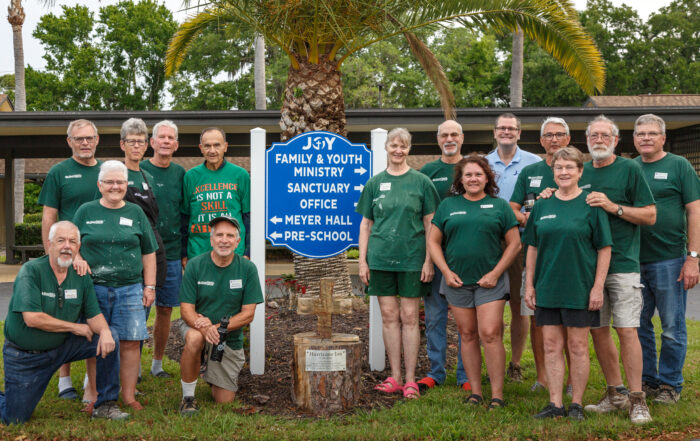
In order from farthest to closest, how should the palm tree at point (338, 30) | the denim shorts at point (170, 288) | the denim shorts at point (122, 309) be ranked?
the palm tree at point (338, 30) < the denim shorts at point (170, 288) < the denim shorts at point (122, 309)

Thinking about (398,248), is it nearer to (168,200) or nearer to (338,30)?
(168,200)

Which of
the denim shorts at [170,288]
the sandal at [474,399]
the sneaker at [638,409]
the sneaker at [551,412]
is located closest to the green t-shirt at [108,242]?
the denim shorts at [170,288]

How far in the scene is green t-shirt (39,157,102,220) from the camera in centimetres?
482

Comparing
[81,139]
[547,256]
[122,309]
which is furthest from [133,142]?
[547,256]

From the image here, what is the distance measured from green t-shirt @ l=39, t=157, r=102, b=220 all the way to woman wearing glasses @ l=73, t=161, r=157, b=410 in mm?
242

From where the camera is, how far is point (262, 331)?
5707 mm

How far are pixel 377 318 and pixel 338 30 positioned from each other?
3.26 metres

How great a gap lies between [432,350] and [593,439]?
1.55m

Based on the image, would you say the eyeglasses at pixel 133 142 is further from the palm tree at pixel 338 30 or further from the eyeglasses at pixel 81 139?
the palm tree at pixel 338 30

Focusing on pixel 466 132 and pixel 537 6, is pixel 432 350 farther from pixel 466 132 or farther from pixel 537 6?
pixel 466 132

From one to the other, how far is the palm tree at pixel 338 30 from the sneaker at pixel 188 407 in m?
3.41

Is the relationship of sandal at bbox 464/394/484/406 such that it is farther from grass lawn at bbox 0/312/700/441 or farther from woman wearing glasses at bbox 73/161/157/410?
woman wearing glasses at bbox 73/161/157/410

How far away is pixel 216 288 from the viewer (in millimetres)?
4711

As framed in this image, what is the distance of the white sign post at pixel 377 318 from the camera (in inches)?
229
